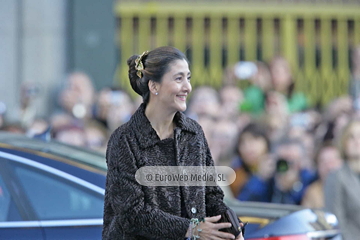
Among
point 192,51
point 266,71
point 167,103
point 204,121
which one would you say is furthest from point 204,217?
point 192,51

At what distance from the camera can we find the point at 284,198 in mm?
7336

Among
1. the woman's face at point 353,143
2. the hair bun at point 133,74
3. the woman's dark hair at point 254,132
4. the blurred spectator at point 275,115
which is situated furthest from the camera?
the blurred spectator at point 275,115

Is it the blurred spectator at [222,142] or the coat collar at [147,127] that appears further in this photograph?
the blurred spectator at [222,142]

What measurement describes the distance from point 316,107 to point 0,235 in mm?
7712

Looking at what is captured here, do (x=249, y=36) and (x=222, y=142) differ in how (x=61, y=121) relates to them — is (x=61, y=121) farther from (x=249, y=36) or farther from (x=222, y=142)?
(x=249, y=36)

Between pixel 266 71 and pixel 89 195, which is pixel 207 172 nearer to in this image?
pixel 89 195

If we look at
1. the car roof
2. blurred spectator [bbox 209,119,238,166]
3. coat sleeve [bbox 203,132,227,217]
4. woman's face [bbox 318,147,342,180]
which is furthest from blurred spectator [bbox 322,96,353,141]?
coat sleeve [bbox 203,132,227,217]

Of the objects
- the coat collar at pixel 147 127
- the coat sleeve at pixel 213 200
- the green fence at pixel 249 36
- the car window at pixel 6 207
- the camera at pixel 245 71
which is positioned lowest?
the car window at pixel 6 207

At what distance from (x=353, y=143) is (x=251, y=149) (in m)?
1.48

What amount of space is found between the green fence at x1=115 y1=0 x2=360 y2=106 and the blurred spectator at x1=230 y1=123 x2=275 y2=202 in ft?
11.3

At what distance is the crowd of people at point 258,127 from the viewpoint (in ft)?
24.0

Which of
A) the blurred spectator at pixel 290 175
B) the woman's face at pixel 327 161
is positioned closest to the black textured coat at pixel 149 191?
the blurred spectator at pixel 290 175

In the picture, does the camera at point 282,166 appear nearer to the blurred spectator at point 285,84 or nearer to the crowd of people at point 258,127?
the crowd of people at point 258,127

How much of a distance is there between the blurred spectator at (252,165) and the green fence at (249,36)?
344 centimetres
